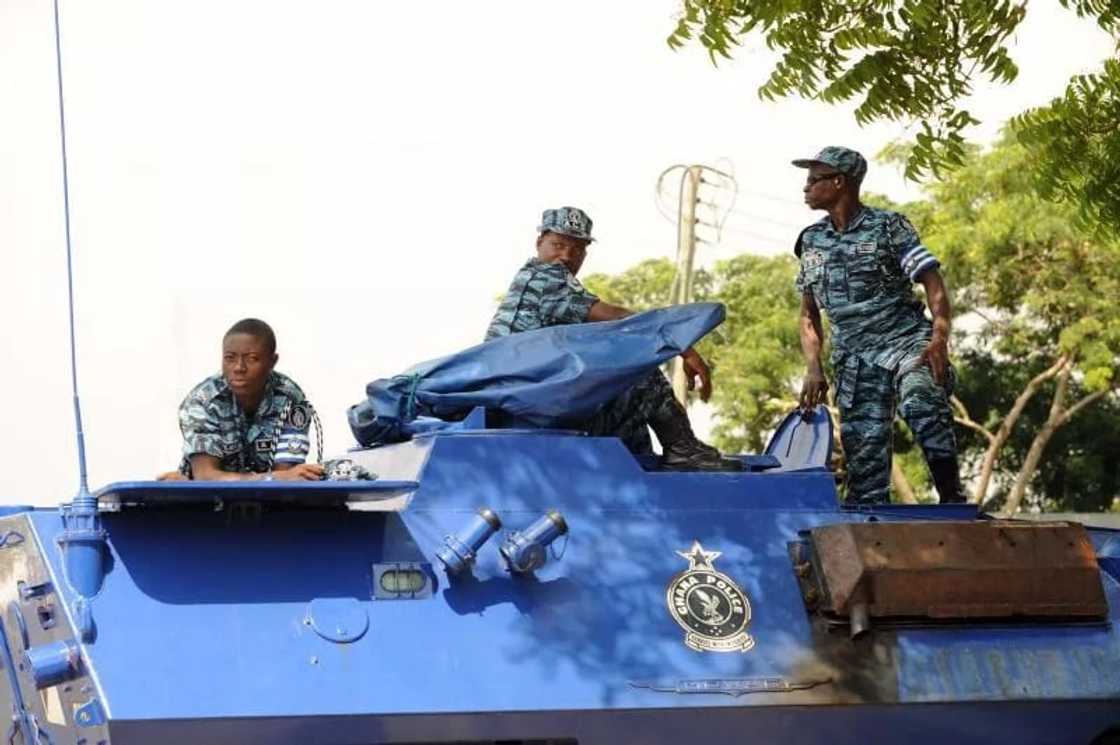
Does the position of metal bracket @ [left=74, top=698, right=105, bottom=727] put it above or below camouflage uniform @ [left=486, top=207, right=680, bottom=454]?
below

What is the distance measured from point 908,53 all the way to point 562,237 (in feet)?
5.61

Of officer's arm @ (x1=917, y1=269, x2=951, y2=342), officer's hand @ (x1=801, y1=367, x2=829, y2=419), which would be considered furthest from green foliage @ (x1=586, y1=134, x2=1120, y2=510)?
officer's arm @ (x1=917, y1=269, x2=951, y2=342)

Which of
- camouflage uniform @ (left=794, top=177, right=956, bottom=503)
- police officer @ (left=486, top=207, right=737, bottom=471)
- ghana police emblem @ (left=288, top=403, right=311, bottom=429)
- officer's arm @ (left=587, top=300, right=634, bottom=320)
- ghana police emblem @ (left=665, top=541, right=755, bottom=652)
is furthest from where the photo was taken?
camouflage uniform @ (left=794, top=177, right=956, bottom=503)

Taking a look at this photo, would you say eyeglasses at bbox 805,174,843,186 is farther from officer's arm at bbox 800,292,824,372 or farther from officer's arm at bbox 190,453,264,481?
officer's arm at bbox 190,453,264,481

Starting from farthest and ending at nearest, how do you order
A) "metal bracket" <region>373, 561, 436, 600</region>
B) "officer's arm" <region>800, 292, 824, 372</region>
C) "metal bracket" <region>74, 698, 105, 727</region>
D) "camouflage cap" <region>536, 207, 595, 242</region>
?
"officer's arm" <region>800, 292, 824, 372</region>, "camouflage cap" <region>536, 207, 595, 242</region>, "metal bracket" <region>373, 561, 436, 600</region>, "metal bracket" <region>74, 698, 105, 727</region>

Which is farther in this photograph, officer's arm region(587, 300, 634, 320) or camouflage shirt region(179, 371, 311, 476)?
officer's arm region(587, 300, 634, 320)

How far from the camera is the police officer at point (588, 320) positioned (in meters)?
8.16

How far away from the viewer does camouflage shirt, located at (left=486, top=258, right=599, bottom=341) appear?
27.5 ft

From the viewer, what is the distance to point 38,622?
6660 mm

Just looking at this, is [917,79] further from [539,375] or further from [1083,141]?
[539,375]

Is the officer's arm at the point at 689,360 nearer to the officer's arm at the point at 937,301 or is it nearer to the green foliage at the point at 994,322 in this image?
the officer's arm at the point at 937,301

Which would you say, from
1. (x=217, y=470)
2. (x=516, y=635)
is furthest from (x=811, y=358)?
(x=217, y=470)

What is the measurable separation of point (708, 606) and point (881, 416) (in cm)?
201

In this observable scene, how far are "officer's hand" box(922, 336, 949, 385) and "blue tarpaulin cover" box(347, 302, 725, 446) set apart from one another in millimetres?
1202
